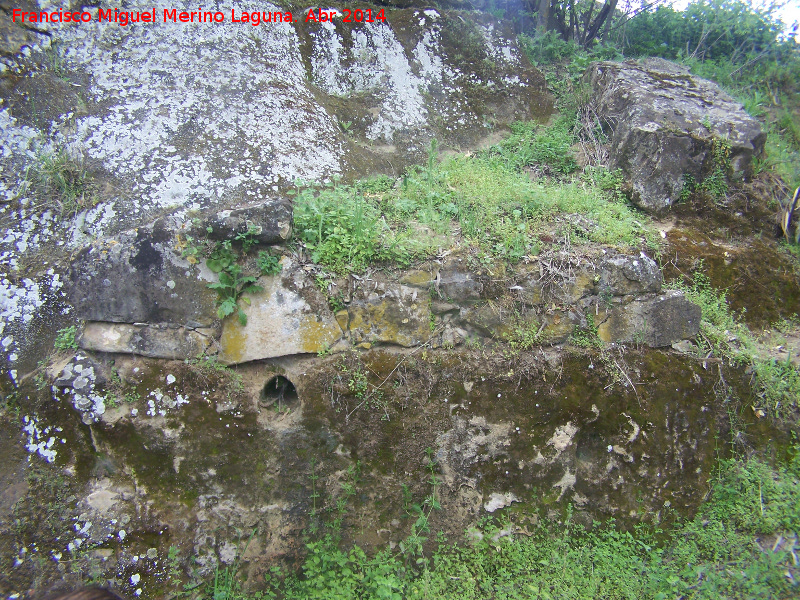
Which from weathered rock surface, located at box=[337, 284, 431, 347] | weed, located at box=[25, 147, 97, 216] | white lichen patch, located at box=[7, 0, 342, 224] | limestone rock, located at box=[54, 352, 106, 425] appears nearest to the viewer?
limestone rock, located at box=[54, 352, 106, 425]

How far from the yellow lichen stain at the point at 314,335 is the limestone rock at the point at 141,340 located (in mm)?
701

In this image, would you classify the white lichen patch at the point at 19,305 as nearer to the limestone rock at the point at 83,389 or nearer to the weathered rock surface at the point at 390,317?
the limestone rock at the point at 83,389

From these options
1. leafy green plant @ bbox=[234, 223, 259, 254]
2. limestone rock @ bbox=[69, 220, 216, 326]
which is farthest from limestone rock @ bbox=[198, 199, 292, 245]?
limestone rock @ bbox=[69, 220, 216, 326]

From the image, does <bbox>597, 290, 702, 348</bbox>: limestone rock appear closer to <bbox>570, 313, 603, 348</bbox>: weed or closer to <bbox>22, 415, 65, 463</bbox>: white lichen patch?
<bbox>570, 313, 603, 348</bbox>: weed

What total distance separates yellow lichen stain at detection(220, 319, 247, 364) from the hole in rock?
0.97ft

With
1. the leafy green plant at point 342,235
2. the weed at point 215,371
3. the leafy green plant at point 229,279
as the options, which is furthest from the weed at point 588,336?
the weed at point 215,371

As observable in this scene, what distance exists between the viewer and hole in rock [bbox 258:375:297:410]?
3176 mm

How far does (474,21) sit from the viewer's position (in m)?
5.59

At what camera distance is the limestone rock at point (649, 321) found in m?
3.38

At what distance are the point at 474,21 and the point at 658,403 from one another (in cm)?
486

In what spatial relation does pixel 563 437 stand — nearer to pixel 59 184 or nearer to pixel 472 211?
pixel 472 211

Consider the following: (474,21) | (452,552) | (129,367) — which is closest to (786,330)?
(452,552)

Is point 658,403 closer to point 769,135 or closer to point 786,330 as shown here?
point 786,330

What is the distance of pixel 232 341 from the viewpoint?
10.1 ft
